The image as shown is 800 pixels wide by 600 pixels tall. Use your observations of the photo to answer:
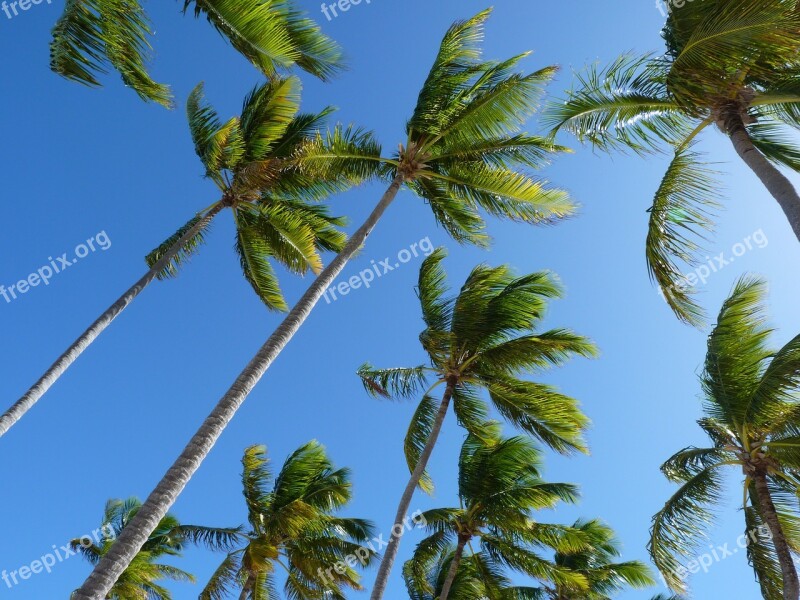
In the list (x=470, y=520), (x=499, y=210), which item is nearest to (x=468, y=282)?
(x=499, y=210)

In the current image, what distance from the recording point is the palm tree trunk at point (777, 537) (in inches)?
384

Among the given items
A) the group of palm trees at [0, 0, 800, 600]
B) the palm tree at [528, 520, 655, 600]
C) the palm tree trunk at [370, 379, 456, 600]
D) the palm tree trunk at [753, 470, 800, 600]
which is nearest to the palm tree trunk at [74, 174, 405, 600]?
the group of palm trees at [0, 0, 800, 600]

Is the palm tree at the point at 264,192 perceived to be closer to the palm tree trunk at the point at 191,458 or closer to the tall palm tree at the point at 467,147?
the tall palm tree at the point at 467,147

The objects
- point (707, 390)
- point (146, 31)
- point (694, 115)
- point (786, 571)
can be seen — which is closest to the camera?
point (694, 115)

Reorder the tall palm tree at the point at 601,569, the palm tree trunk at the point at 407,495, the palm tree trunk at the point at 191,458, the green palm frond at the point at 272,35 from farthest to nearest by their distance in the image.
Answer: the tall palm tree at the point at 601,569 → the palm tree trunk at the point at 407,495 → the green palm frond at the point at 272,35 → the palm tree trunk at the point at 191,458

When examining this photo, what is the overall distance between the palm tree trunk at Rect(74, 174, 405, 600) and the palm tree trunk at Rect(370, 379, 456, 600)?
5.10 m

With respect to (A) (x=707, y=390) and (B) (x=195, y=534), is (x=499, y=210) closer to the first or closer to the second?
(A) (x=707, y=390)

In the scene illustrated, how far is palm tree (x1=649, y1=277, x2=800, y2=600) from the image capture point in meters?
10.8

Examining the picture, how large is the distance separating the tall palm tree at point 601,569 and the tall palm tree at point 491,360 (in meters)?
6.72

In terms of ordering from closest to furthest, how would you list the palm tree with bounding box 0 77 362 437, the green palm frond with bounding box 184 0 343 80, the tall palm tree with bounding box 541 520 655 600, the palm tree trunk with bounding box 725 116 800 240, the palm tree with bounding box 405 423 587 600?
the palm tree trunk with bounding box 725 116 800 240 < the green palm frond with bounding box 184 0 343 80 < the palm tree with bounding box 0 77 362 437 < the palm tree with bounding box 405 423 587 600 < the tall palm tree with bounding box 541 520 655 600

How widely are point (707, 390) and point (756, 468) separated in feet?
5.54

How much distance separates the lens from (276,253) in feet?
48.0

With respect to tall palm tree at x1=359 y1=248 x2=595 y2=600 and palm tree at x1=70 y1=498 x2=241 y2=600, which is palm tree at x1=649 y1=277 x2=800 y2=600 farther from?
palm tree at x1=70 y1=498 x2=241 y2=600

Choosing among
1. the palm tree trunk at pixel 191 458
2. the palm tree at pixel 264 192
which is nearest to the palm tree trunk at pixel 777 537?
the palm tree trunk at pixel 191 458
